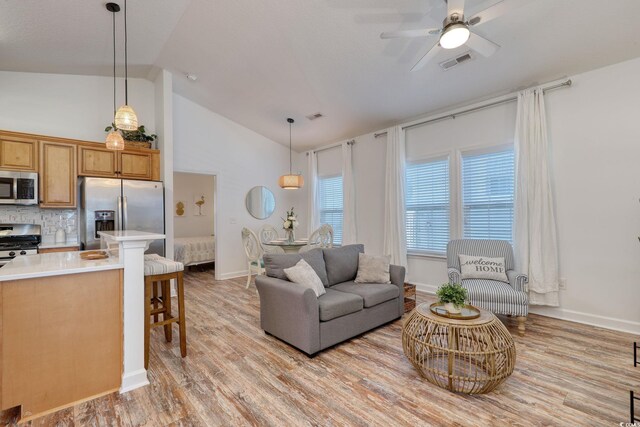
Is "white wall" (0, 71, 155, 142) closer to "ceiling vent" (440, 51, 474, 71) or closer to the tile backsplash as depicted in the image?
the tile backsplash

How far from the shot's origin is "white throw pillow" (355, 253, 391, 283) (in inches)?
140

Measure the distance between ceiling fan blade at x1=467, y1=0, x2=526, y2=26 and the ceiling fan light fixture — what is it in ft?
0.27

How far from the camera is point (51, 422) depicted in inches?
72.9

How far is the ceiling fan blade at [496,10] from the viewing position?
1.91m

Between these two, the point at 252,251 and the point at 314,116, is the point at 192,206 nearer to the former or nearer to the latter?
the point at 252,251

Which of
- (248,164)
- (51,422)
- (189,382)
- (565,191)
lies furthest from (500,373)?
(248,164)

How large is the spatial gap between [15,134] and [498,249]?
6.19 meters

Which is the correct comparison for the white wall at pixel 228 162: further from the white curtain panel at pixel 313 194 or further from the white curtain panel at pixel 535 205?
the white curtain panel at pixel 535 205

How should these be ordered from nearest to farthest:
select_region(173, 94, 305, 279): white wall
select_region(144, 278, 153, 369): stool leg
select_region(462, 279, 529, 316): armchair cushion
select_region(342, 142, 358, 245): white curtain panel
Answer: select_region(144, 278, 153, 369): stool leg → select_region(462, 279, 529, 316): armchair cushion → select_region(173, 94, 305, 279): white wall → select_region(342, 142, 358, 245): white curtain panel

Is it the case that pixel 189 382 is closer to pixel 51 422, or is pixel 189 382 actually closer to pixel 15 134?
pixel 51 422

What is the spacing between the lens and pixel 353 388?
219 cm

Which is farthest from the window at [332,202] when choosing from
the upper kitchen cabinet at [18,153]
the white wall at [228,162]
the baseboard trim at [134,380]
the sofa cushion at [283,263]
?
the upper kitchen cabinet at [18,153]

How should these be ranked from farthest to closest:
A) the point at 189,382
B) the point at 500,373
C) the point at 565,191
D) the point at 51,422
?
the point at 565,191
the point at 189,382
the point at 500,373
the point at 51,422

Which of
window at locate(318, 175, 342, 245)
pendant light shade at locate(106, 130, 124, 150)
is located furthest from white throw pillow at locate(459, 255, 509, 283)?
pendant light shade at locate(106, 130, 124, 150)
